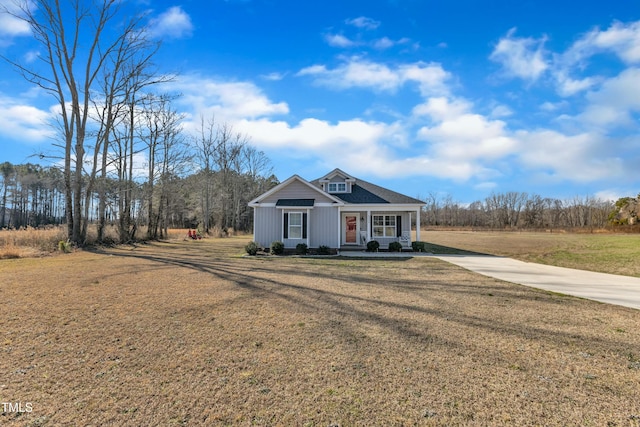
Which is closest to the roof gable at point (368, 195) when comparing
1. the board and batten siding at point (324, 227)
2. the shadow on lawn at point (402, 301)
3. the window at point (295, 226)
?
the board and batten siding at point (324, 227)

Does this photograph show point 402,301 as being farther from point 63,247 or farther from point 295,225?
point 63,247

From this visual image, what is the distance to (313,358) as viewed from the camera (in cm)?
364

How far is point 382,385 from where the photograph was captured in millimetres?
3029

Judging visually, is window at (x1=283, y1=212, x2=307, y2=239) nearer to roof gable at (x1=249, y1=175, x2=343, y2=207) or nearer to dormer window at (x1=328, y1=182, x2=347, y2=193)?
roof gable at (x1=249, y1=175, x2=343, y2=207)

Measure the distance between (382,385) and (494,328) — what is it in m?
2.67

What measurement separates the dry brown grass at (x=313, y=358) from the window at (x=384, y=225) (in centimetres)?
1209

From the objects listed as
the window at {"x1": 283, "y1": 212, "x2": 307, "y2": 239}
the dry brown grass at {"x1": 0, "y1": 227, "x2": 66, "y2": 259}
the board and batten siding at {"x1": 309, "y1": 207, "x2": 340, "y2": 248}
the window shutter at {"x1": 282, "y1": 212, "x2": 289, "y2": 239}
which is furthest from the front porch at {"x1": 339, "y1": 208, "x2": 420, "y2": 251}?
the dry brown grass at {"x1": 0, "y1": 227, "x2": 66, "y2": 259}

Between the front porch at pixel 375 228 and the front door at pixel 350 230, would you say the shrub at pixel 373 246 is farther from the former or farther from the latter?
the front door at pixel 350 230

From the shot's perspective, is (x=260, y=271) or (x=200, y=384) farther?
(x=260, y=271)

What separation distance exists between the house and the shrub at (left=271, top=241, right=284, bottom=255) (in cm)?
73

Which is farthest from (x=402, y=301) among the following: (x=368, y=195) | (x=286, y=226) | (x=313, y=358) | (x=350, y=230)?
(x=350, y=230)

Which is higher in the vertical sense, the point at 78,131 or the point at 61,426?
the point at 78,131

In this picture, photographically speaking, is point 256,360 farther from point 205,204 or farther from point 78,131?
point 205,204

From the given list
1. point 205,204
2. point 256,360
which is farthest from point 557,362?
point 205,204
